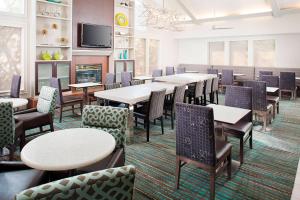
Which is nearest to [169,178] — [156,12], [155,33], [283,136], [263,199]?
[263,199]

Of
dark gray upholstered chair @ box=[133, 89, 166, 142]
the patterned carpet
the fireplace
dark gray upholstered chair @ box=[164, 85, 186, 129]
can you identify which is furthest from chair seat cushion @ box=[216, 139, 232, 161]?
the fireplace

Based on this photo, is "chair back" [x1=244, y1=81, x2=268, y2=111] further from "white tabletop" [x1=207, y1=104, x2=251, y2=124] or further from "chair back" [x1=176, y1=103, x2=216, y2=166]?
"chair back" [x1=176, y1=103, x2=216, y2=166]

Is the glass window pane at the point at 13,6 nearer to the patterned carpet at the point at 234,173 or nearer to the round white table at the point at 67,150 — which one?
the patterned carpet at the point at 234,173

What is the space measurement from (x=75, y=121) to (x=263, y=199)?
397 cm

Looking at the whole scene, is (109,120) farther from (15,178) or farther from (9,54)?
(9,54)

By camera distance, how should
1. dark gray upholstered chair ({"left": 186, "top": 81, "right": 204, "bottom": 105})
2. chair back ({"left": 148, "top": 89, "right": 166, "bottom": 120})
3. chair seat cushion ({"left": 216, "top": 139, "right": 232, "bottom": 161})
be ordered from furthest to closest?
dark gray upholstered chair ({"left": 186, "top": 81, "right": 204, "bottom": 105})
chair back ({"left": 148, "top": 89, "right": 166, "bottom": 120})
chair seat cushion ({"left": 216, "top": 139, "right": 232, "bottom": 161})

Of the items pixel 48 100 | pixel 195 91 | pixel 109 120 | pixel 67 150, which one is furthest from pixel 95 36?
pixel 67 150

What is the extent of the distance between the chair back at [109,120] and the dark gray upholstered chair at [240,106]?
162 cm

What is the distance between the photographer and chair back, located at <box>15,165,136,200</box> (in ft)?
3.66

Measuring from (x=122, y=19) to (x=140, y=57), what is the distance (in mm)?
2070

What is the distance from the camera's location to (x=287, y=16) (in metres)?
8.99

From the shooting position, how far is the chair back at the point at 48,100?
3902 mm

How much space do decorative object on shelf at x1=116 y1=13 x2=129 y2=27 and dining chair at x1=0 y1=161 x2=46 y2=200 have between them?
22.5ft

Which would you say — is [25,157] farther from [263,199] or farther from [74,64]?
[74,64]
